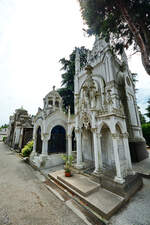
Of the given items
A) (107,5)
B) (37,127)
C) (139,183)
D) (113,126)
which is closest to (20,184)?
(37,127)

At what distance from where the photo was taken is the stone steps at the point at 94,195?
366cm

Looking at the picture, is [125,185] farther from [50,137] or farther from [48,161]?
[50,137]

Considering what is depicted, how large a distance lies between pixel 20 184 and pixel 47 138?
413 centimetres

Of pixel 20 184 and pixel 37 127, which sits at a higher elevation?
pixel 37 127

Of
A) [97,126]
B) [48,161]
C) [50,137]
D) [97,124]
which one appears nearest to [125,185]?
[97,126]

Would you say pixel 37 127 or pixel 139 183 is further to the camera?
pixel 37 127

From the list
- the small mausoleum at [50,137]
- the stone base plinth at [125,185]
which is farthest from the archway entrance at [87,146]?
the stone base plinth at [125,185]

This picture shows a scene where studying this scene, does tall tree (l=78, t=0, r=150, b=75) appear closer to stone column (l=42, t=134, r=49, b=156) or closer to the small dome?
the small dome

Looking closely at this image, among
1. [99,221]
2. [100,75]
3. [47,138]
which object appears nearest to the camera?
[99,221]

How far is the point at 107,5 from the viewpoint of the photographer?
726cm

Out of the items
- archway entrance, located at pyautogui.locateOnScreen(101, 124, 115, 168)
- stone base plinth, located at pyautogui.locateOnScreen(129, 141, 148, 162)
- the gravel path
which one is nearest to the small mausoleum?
archway entrance, located at pyautogui.locateOnScreen(101, 124, 115, 168)

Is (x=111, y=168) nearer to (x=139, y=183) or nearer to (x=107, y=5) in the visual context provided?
(x=139, y=183)

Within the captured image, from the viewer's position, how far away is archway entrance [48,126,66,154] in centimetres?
1013

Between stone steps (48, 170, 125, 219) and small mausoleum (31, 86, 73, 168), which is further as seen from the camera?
small mausoleum (31, 86, 73, 168)
